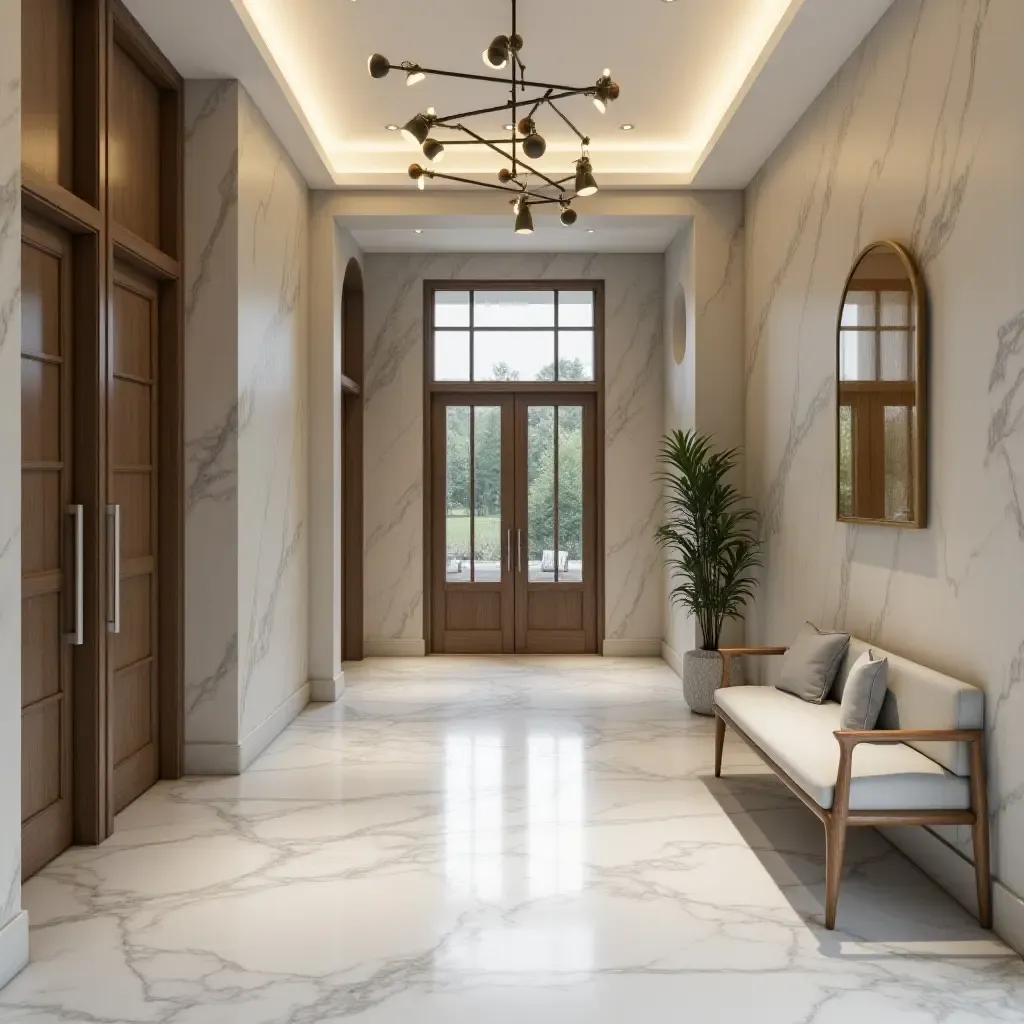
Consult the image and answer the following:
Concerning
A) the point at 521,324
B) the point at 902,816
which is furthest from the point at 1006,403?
the point at 521,324

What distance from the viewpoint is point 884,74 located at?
4242 mm

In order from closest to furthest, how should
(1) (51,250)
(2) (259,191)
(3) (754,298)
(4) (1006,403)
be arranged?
(4) (1006,403), (1) (51,250), (2) (259,191), (3) (754,298)

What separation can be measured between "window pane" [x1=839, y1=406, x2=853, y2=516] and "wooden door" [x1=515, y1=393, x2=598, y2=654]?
4018 mm

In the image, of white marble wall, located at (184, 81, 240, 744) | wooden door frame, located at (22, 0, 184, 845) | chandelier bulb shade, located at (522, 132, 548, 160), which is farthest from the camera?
white marble wall, located at (184, 81, 240, 744)

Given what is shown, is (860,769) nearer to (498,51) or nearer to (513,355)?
(498,51)

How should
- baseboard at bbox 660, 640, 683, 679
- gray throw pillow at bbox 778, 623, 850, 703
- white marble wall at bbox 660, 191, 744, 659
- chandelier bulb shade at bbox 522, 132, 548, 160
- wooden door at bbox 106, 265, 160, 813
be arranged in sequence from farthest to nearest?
baseboard at bbox 660, 640, 683, 679 < white marble wall at bbox 660, 191, 744, 659 < gray throw pillow at bbox 778, 623, 850, 703 < wooden door at bbox 106, 265, 160, 813 < chandelier bulb shade at bbox 522, 132, 548, 160

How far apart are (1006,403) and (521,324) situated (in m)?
5.71

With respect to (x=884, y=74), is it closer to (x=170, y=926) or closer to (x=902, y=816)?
(x=902, y=816)

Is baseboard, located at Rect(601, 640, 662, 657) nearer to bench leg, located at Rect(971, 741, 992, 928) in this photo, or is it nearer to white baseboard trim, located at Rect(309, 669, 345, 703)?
white baseboard trim, located at Rect(309, 669, 345, 703)

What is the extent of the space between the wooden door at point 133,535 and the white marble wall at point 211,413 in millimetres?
178

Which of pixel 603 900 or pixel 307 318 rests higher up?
pixel 307 318

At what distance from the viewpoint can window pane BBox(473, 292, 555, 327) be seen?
8500 millimetres

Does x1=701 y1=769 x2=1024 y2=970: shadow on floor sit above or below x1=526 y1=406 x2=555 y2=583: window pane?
below

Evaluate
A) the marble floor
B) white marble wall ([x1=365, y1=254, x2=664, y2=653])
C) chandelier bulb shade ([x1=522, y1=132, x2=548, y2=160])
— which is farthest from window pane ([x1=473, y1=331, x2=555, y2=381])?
chandelier bulb shade ([x1=522, y1=132, x2=548, y2=160])
